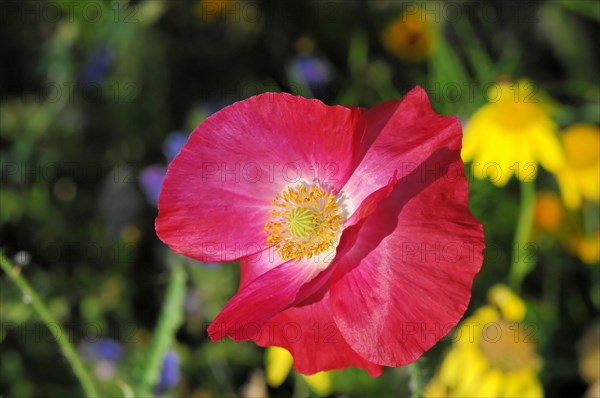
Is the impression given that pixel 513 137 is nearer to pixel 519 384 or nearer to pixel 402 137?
pixel 519 384

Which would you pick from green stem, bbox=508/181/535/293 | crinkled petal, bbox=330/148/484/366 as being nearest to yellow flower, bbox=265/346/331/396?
green stem, bbox=508/181/535/293

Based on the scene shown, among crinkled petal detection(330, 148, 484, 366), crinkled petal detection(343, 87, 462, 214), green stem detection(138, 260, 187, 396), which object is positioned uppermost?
crinkled petal detection(343, 87, 462, 214)

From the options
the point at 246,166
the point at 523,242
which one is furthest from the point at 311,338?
the point at 523,242

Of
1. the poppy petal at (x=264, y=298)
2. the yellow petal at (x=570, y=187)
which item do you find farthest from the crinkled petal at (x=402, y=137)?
the yellow petal at (x=570, y=187)

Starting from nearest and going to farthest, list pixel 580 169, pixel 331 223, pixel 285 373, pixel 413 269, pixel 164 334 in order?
1. pixel 413 269
2. pixel 331 223
3. pixel 164 334
4. pixel 285 373
5. pixel 580 169

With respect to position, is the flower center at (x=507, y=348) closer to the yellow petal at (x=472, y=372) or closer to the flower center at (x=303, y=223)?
the yellow petal at (x=472, y=372)

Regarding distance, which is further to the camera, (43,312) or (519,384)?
(519,384)

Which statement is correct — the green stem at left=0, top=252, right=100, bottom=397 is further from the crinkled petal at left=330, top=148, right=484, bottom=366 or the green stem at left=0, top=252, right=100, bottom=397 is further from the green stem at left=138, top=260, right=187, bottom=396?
the crinkled petal at left=330, top=148, right=484, bottom=366

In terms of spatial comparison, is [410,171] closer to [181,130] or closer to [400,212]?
[400,212]
